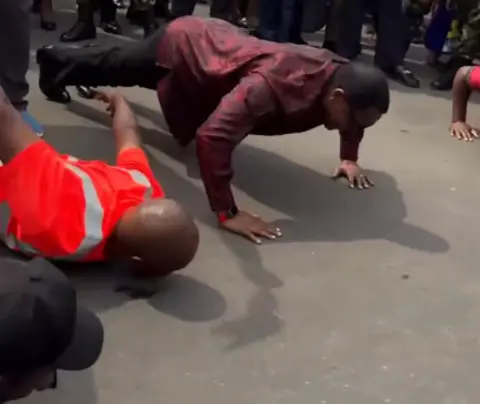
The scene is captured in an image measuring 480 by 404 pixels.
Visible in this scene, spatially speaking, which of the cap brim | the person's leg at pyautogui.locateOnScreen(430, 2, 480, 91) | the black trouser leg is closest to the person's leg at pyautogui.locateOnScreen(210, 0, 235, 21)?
the black trouser leg

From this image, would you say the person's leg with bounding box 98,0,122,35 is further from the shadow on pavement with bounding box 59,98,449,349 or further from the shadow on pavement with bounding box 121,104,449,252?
the shadow on pavement with bounding box 121,104,449,252

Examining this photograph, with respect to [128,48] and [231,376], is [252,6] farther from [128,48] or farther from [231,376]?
[231,376]

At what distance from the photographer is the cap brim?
1.03 metres

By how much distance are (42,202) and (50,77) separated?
3.08 feet

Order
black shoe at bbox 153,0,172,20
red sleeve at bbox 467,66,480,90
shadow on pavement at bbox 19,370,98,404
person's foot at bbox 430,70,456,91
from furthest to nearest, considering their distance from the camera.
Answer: black shoe at bbox 153,0,172,20
person's foot at bbox 430,70,456,91
red sleeve at bbox 467,66,480,90
shadow on pavement at bbox 19,370,98,404

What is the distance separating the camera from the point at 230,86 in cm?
204

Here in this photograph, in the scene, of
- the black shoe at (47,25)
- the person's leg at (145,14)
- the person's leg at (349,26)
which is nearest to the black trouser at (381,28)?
the person's leg at (349,26)

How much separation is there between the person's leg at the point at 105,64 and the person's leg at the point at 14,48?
22 centimetres

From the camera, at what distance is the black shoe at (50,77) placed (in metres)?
2.39

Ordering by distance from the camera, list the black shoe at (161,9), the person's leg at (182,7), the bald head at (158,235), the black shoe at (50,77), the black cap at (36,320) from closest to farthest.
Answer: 1. the black cap at (36,320)
2. the bald head at (158,235)
3. the black shoe at (50,77)
4. the person's leg at (182,7)
5. the black shoe at (161,9)

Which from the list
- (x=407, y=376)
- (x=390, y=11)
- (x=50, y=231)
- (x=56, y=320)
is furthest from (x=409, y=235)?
(x=390, y=11)

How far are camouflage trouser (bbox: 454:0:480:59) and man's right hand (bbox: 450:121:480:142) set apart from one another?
1.20ft

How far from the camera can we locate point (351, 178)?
217 centimetres

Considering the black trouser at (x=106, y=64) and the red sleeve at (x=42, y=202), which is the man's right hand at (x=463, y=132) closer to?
the black trouser at (x=106, y=64)
